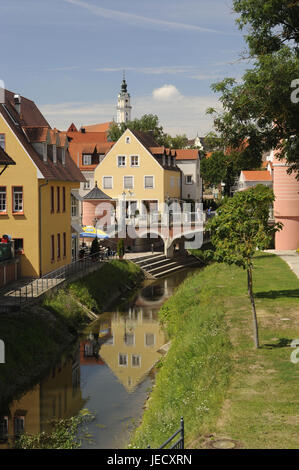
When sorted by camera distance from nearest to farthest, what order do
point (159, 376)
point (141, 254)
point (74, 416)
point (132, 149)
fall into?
point (74, 416), point (159, 376), point (141, 254), point (132, 149)

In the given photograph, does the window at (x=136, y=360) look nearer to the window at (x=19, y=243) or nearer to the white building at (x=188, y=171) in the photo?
the window at (x=19, y=243)

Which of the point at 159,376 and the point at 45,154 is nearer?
the point at 159,376

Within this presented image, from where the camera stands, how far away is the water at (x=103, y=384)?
1997 centimetres

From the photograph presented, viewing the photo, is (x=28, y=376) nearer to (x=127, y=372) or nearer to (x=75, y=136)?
(x=127, y=372)

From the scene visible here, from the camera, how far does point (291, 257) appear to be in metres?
46.7

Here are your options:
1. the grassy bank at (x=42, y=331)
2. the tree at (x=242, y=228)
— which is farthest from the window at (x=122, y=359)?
the tree at (x=242, y=228)

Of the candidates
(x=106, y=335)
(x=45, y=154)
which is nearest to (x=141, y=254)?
(x=45, y=154)

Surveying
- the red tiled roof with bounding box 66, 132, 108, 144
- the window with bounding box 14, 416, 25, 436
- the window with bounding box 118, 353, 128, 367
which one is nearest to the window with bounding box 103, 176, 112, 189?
the red tiled roof with bounding box 66, 132, 108, 144

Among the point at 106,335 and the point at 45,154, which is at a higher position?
the point at 45,154

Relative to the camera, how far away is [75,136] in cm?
9938

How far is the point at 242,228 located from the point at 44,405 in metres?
9.49
